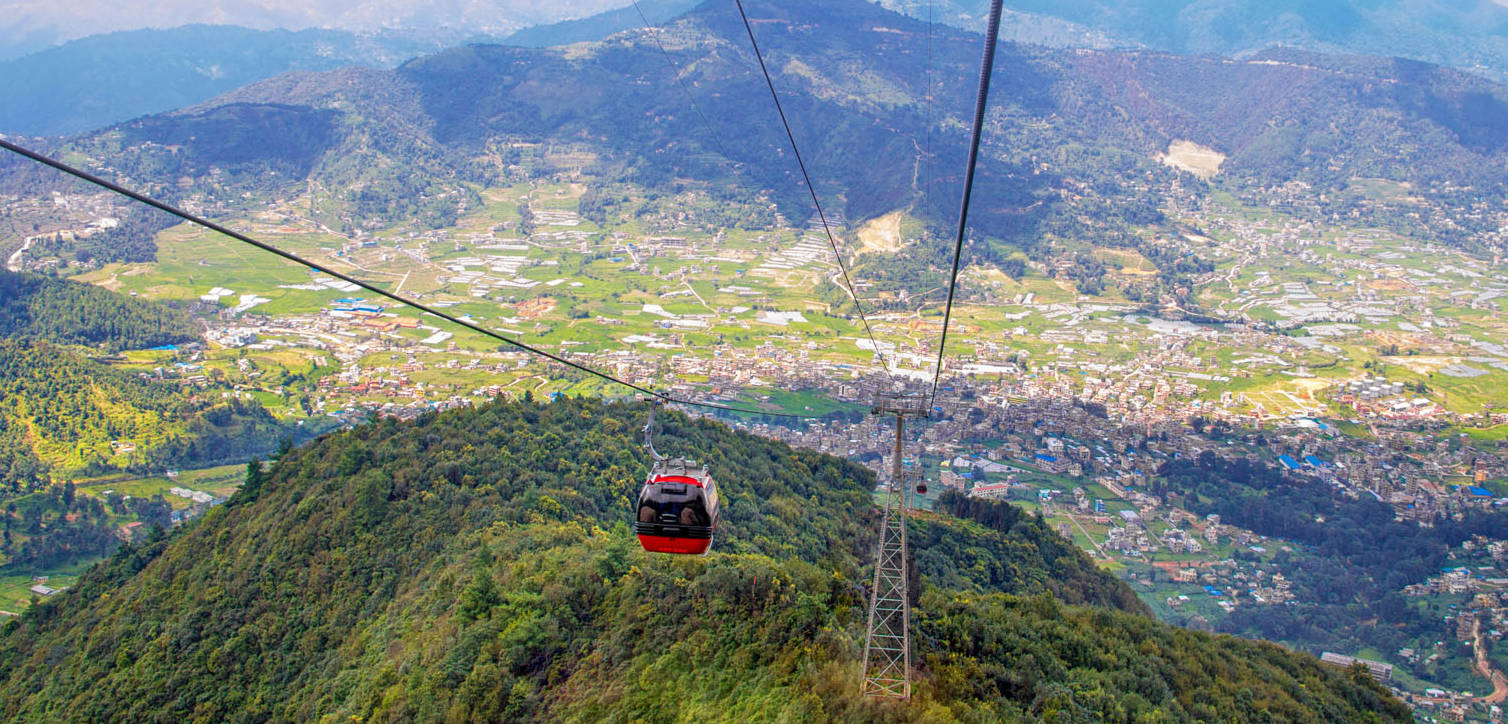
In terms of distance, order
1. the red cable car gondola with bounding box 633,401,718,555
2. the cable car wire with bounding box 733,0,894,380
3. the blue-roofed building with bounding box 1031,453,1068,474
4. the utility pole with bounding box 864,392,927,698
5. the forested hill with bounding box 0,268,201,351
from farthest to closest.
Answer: the forested hill with bounding box 0,268,201,351 → the blue-roofed building with bounding box 1031,453,1068,474 → the red cable car gondola with bounding box 633,401,718,555 → the utility pole with bounding box 864,392,927,698 → the cable car wire with bounding box 733,0,894,380

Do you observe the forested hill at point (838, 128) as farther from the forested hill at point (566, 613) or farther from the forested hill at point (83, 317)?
the forested hill at point (566, 613)

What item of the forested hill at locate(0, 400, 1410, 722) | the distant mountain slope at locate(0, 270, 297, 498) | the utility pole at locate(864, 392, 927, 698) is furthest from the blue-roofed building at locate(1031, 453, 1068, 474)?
the distant mountain slope at locate(0, 270, 297, 498)

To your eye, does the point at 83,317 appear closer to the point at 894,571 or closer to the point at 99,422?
the point at 99,422

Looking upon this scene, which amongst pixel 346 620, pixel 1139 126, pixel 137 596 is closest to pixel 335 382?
pixel 137 596

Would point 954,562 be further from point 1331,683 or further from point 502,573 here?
point 502,573

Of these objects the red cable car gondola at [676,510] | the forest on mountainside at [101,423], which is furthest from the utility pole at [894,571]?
the forest on mountainside at [101,423]

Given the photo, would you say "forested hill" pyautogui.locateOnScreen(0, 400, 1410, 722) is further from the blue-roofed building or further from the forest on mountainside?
the forest on mountainside

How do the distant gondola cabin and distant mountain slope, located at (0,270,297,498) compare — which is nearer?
the distant gondola cabin
